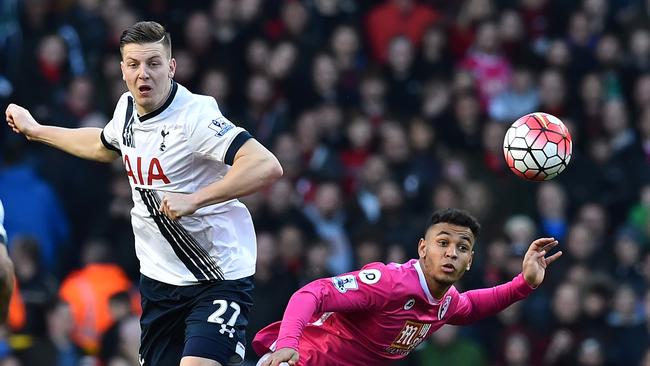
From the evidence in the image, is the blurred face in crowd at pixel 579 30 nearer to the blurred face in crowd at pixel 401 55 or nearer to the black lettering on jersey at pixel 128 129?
the blurred face in crowd at pixel 401 55

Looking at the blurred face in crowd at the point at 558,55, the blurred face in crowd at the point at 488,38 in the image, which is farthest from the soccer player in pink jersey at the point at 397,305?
the blurred face in crowd at the point at 488,38

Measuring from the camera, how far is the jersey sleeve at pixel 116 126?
7.98 m

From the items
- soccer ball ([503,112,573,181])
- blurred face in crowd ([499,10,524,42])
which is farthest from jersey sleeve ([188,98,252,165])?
blurred face in crowd ([499,10,524,42])

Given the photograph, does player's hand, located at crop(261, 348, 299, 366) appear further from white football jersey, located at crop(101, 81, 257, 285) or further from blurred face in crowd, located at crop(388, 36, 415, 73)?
blurred face in crowd, located at crop(388, 36, 415, 73)

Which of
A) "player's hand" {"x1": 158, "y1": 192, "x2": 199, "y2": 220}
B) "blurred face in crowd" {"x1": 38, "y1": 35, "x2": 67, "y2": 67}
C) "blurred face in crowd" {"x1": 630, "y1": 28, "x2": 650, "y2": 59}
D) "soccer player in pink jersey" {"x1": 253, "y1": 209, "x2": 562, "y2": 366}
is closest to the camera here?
"player's hand" {"x1": 158, "y1": 192, "x2": 199, "y2": 220}

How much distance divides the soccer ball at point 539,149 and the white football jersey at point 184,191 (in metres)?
2.10

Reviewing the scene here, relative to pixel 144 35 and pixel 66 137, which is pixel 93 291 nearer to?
pixel 66 137

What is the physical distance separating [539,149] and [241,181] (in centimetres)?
250

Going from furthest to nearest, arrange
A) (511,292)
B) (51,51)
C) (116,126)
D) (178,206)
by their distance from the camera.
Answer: (51,51) < (511,292) < (116,126) < (178,206)

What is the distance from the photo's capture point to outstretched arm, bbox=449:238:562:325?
844 cm

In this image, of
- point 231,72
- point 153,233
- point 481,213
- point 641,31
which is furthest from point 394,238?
point 153,233

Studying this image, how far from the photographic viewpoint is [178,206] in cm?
705

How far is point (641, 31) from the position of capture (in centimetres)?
1591

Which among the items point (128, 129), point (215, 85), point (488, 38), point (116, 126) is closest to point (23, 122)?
point (116, 126)
